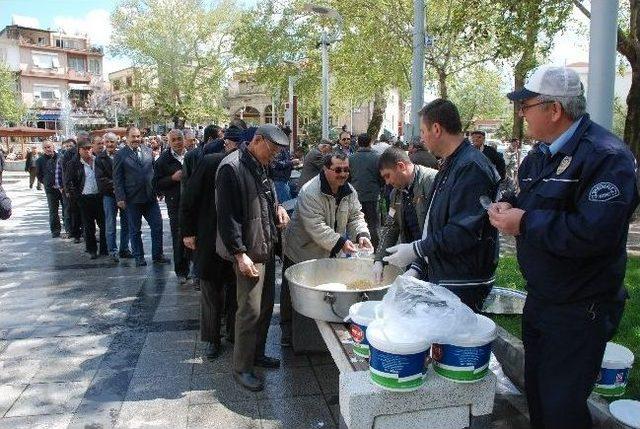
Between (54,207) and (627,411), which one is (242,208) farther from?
(54,207)

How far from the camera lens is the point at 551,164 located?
93.8 inches

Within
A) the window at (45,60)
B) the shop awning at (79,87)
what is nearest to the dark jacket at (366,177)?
the shop awning at (79,87)

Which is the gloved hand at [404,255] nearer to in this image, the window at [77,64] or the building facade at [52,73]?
the building facade at [52,73]

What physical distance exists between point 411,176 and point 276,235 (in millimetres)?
1159

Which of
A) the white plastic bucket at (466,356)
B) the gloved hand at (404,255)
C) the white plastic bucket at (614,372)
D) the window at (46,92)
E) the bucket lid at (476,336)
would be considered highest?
the window at (46,92)

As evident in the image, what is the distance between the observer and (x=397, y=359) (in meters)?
2.22

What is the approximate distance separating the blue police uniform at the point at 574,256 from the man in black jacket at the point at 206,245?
285cm

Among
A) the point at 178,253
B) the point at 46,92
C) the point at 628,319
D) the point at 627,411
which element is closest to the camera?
the point at 627,411

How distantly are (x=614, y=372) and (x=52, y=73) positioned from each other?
74037 millimetres

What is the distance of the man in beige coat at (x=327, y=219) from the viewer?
439 centimetres

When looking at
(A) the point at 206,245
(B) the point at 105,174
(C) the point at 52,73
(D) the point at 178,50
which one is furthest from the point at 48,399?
(C) the point at 52,73

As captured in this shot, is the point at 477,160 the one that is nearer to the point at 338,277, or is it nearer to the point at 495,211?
the point at 495,211

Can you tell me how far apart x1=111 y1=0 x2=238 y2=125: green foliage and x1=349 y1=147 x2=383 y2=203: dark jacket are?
35012 millimetres

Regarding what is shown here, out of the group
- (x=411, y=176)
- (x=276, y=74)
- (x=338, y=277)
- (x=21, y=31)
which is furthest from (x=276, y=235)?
(x=21, y=31)
